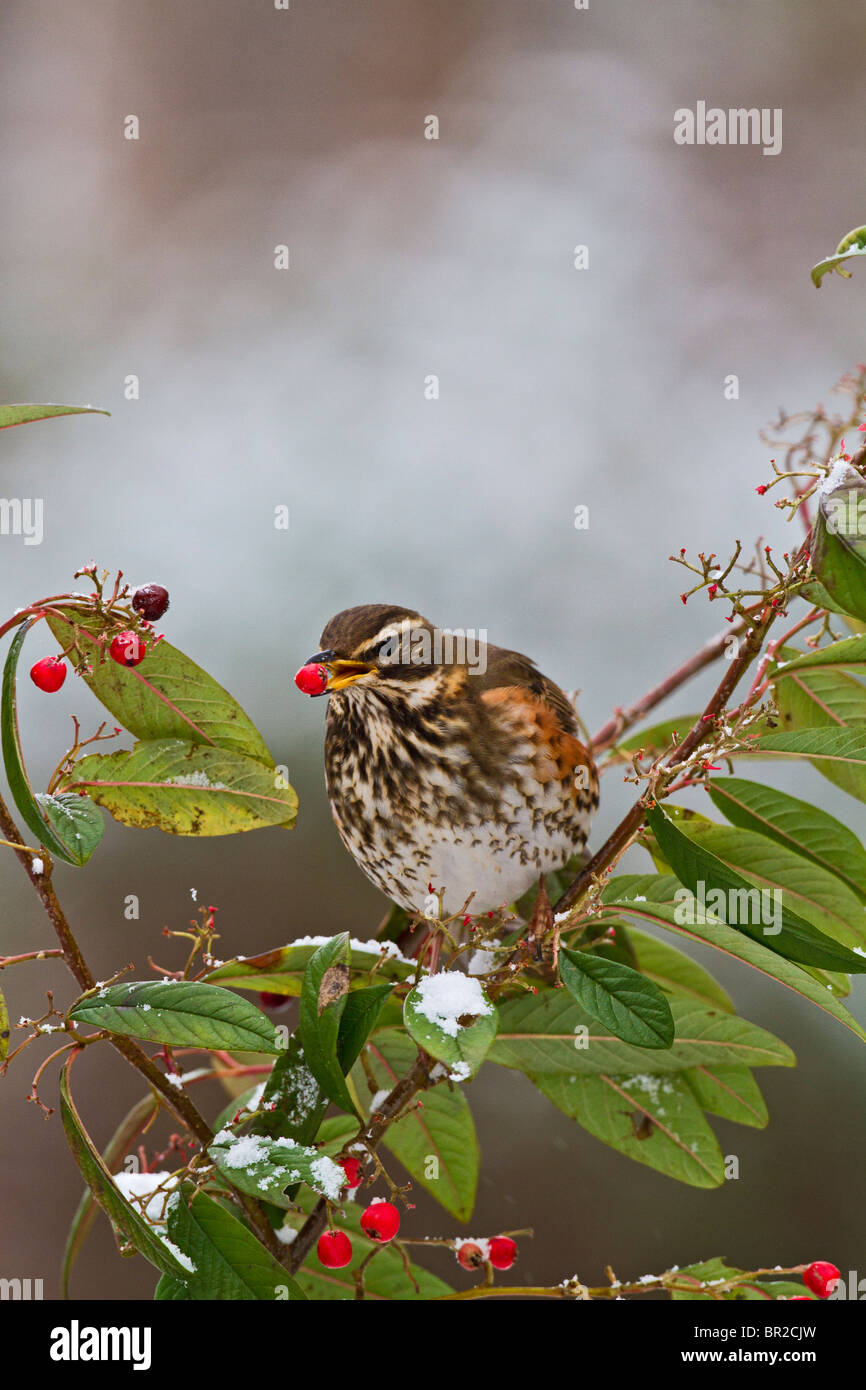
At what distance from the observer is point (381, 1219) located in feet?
3.01

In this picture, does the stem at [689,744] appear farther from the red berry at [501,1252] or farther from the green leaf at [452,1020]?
the red berry at [501,1252]

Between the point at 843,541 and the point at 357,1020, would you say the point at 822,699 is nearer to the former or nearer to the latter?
the point at 843,541

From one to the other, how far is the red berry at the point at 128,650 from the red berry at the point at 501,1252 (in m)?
0.55

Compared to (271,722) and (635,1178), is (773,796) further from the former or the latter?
(635,1178)

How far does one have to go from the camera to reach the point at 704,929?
37.3 inches

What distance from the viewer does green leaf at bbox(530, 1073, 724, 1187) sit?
1126 millimetres

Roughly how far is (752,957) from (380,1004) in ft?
0.92

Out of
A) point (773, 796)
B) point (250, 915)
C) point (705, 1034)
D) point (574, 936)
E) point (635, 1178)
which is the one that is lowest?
point (635, 1178)

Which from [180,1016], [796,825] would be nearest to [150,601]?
[180,1016]

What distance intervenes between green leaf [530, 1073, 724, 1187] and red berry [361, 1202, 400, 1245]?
0.26m

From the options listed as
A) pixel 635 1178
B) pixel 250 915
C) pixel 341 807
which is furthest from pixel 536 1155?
pixel 341 807

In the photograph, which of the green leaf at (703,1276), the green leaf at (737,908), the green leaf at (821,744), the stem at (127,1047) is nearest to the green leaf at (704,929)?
the green leaf at (737,908)

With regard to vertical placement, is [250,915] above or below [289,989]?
below

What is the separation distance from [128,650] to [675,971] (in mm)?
702
